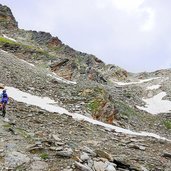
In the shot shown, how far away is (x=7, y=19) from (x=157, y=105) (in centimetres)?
7548

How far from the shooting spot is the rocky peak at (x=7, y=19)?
447 ft

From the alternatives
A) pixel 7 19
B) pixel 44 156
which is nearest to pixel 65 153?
pixel 44 156

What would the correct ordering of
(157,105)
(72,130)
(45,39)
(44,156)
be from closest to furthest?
(44,156)
(72,130)
(157,105)
(45,39)

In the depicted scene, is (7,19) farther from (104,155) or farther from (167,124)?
(104,155)

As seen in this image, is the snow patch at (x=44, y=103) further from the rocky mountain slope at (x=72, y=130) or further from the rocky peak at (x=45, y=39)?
the rocky peak at (x=45, y=39)

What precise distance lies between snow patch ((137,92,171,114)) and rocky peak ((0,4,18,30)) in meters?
60.8

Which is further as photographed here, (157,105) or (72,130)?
(157,105)

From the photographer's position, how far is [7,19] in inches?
5645

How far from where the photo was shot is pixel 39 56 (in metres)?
87.9

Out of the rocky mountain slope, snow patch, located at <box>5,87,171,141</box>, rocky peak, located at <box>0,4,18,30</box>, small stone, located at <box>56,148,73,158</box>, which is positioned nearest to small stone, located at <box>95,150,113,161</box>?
the rocky mountain slope

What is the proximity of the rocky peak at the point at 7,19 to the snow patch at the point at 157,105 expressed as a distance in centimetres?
6077

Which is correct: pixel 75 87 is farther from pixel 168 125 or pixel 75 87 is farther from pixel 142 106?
pixel 142 106

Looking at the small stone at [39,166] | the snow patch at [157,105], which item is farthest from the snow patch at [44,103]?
the snow patch at [157,105]

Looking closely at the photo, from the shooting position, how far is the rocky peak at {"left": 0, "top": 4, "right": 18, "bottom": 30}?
447ft
